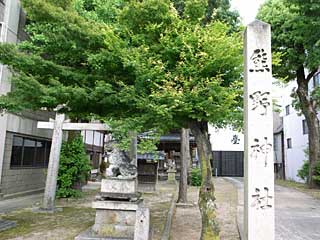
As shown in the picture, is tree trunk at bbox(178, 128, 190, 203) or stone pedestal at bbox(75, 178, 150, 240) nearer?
stone pedestal at bbox(75, 178, 150, 240)

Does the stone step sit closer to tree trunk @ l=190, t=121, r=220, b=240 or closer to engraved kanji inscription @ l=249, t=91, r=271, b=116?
tree trunk @ l=190, t=121, r=220, b=240

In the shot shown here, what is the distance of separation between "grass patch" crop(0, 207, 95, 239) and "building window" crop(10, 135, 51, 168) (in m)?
3.93

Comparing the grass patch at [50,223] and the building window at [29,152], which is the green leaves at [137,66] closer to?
the grass patch at [50,223]

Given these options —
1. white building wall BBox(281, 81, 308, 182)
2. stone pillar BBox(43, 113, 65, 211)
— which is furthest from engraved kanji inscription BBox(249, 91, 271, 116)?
white building wall BBox(281, 81, 308, 182)

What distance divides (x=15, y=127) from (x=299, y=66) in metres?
17.7

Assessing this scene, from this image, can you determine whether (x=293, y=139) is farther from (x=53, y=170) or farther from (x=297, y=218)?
(x=53, y=170)

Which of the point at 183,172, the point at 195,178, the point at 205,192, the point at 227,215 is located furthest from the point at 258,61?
the point at 195,178

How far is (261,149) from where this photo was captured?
5.72 metres

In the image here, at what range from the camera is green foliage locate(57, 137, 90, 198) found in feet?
47.7

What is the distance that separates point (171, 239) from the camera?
8023mm

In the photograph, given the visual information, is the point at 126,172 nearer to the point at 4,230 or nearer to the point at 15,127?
the point at 4,230

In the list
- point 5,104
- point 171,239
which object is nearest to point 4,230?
point 5,104

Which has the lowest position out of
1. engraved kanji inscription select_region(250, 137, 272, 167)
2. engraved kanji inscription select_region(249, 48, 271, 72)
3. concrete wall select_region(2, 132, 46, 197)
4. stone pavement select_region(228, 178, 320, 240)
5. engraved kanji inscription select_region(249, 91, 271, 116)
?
stone pavement select_region(228, 178, 320, 240)

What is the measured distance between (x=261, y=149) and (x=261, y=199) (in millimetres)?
912
